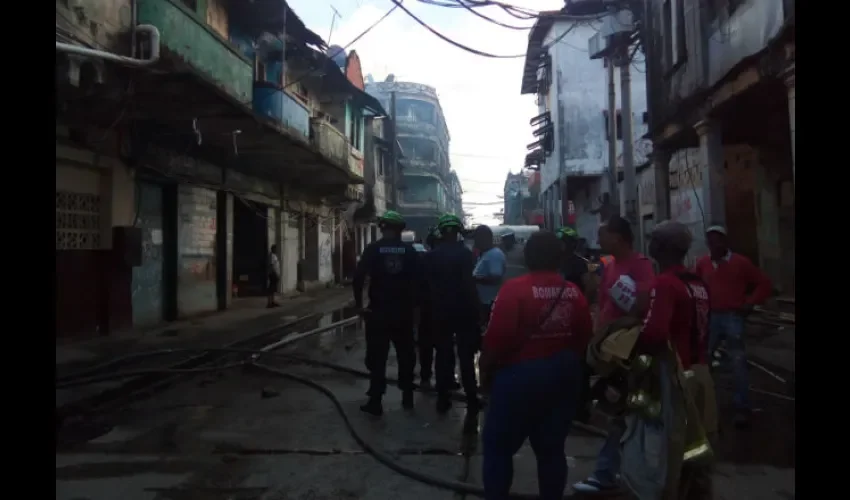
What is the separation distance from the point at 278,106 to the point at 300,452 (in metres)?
11.4

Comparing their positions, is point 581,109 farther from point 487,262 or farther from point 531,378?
point 531,378

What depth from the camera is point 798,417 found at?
330 cm

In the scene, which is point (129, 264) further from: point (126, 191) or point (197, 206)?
point (197, 206)

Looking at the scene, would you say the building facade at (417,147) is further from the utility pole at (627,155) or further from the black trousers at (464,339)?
the black trousers at (464,339)

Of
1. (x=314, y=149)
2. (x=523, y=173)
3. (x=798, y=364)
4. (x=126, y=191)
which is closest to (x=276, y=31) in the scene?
(x=314, y=149)

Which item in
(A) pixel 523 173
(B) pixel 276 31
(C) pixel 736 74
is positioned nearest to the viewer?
(C) pixel 736 74

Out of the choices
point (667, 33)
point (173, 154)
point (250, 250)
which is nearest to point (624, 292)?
point (173, 154)

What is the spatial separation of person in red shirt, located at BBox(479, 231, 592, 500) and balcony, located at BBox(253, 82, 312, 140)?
38.3ft

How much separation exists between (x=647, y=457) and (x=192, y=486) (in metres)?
2.81

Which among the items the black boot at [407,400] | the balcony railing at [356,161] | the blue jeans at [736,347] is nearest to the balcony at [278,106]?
the black boot at [407,400]

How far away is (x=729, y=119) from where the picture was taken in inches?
471

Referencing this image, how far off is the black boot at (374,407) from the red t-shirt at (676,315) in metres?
3.23

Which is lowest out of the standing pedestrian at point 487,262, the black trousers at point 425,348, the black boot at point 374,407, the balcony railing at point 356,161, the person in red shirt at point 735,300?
the black boot at point 374,407

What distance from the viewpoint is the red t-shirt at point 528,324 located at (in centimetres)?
301
